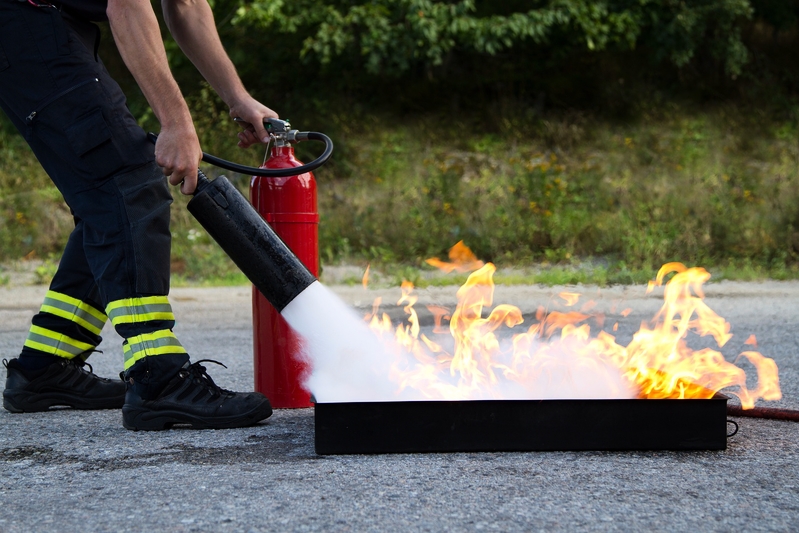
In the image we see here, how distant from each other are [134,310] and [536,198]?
7.57m

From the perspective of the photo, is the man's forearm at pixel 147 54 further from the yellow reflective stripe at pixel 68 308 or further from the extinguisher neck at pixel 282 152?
the yellow reflective stripe at pixel 68 308

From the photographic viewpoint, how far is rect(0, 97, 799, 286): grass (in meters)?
8.63

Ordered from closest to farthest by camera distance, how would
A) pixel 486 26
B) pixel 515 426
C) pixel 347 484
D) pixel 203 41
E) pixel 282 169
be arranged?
pixel 347 484
pixel 515 426
pixel 282 169
pixel 203 41
pixel 486 26

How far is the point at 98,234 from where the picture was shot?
2.75 metres

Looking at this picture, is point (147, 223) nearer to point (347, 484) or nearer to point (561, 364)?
point (347, 484)

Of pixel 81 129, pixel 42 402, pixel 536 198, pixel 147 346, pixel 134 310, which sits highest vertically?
pixel 81 129

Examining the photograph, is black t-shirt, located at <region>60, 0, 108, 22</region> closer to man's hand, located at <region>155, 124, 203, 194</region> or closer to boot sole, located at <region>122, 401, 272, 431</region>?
man's hand, located at <region>155, 124, 203, 194</region>

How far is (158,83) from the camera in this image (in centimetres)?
267

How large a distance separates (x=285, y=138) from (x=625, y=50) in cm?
1227

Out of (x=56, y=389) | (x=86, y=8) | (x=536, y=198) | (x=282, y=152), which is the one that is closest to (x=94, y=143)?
(x=86, y=8)

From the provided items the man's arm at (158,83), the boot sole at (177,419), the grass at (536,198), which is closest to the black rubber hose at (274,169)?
the man's arm at (158,83)

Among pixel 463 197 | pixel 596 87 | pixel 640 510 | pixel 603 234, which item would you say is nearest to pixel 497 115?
pixel 596 87

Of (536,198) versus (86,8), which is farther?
(536,198)

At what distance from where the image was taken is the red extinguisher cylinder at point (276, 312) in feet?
10.5
